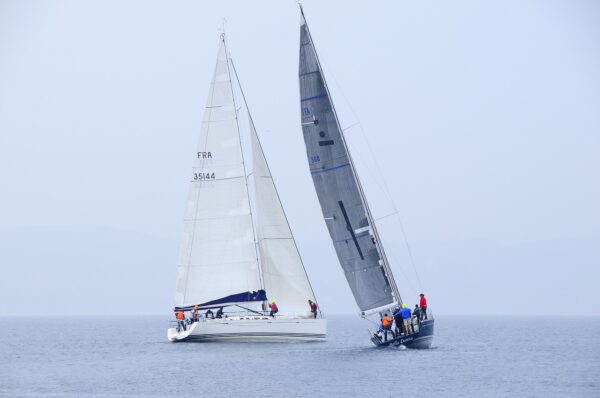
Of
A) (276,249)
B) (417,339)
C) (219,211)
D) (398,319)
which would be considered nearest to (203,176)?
→ (219,211)

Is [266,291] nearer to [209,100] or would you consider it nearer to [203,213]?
[203,213]

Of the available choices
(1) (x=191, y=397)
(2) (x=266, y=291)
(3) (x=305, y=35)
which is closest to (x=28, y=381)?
(1) (x=191, y=397)

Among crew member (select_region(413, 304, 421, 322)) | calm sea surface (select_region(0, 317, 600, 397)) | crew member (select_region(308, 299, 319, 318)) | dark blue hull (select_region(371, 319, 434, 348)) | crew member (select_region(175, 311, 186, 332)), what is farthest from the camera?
crew member (select_region(175, 311, 186, 332))

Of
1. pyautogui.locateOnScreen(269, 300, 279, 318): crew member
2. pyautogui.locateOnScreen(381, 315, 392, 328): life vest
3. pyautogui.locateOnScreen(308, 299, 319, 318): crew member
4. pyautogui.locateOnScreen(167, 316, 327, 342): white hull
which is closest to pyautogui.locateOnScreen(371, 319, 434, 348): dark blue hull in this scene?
pyautogui.locateOnScreen(381, 315, 392, 328): life vest

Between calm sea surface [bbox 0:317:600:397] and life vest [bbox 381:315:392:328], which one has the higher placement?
life vest [bbox 381:315:392:328]

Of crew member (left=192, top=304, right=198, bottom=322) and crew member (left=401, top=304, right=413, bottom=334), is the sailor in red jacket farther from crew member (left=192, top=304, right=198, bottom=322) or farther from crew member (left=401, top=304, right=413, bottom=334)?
crew member (left=192, top=304, right=198, bottom=322)

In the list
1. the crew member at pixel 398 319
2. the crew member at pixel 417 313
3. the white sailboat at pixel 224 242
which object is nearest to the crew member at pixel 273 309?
the white sailboat at pixel 224 242

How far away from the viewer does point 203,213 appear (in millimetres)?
49250

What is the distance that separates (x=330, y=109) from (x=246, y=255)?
31.1 feet

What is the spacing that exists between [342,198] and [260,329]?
7.95 meters

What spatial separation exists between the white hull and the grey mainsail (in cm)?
500

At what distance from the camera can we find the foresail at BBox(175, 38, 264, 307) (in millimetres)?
49125

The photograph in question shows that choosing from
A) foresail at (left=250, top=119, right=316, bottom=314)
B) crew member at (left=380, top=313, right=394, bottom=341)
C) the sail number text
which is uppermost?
the sail number text

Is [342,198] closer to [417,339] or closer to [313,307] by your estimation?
[417,339]
